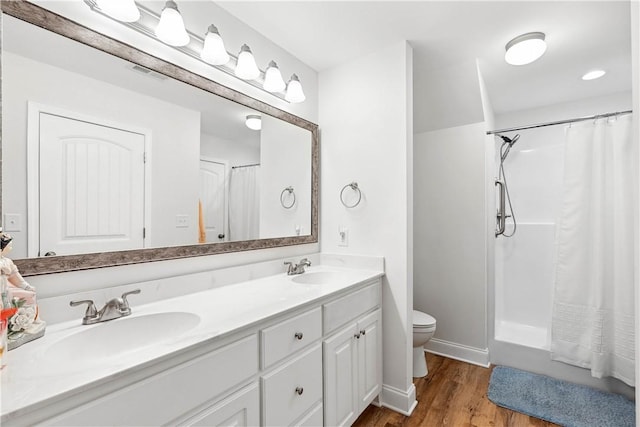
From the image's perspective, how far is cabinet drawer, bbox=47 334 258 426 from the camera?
2.35ft

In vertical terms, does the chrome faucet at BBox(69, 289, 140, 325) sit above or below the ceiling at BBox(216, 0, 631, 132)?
below

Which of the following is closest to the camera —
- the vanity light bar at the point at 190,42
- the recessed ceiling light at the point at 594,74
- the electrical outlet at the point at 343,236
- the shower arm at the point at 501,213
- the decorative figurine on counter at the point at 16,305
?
the decorative figurine on counter at the point at 16,305

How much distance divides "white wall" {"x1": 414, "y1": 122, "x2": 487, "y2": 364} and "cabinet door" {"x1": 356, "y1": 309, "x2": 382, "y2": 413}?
1.07 m

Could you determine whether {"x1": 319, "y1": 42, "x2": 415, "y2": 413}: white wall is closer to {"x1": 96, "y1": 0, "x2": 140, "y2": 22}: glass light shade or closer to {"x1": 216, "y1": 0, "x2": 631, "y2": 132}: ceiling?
{"x1": 216, "y1": 0, "x2": 631, "y2": 132}: ceiling

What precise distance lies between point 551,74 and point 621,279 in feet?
5.35

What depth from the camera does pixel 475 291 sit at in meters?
2.54

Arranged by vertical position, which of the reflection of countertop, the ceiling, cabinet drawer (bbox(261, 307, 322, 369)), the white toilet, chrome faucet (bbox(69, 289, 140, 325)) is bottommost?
the white toilet

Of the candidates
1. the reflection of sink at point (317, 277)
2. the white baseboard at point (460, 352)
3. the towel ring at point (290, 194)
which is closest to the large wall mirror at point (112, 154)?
the towel ring at point (290, 194)

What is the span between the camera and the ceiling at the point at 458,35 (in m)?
1.63

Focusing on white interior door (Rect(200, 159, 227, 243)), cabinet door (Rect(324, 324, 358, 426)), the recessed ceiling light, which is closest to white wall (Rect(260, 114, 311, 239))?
white interior door (Rect(200, 159, 227, 243))

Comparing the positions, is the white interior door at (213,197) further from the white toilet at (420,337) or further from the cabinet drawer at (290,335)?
the white toilet at (420,337)

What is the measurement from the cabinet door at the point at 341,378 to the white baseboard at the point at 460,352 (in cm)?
136

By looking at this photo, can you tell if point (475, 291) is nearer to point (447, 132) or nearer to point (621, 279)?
point (621, 279)

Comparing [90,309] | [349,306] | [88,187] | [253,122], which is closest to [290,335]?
[349,306]
